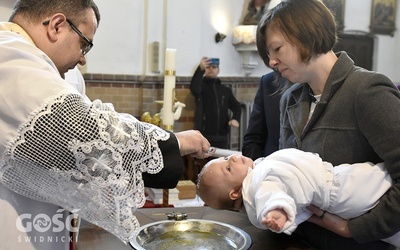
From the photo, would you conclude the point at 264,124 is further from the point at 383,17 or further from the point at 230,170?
the point at 383,17

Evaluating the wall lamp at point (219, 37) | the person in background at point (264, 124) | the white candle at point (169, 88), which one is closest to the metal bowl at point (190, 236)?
the person in background at point (264, 124)

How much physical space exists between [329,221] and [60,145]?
95cm

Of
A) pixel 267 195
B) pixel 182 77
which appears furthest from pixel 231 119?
pixel 267 195

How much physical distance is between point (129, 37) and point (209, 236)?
14.5 feet

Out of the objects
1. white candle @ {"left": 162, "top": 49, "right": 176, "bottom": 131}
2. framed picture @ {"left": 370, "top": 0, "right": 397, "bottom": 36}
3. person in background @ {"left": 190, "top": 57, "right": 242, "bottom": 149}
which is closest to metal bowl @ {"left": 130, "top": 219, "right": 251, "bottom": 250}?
white candle @ {"left": 162, "top": 49, "right": 176, "bottom": 131}

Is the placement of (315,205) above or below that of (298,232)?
above

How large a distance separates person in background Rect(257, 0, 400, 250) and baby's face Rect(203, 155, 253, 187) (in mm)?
229

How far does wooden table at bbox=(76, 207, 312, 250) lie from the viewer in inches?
60.6

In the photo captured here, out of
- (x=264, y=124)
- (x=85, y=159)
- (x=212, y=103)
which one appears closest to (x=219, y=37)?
(x=212, y=103)

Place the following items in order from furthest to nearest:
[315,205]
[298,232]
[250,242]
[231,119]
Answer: [231,119] < [298,232] < [315,205] < [250,242]

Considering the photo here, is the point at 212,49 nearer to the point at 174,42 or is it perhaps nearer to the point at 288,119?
the point at 174,42

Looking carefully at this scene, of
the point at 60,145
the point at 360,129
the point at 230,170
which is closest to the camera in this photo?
the point at 60,145

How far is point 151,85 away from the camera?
5855 millimetres

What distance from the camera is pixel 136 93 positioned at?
5.85 m
